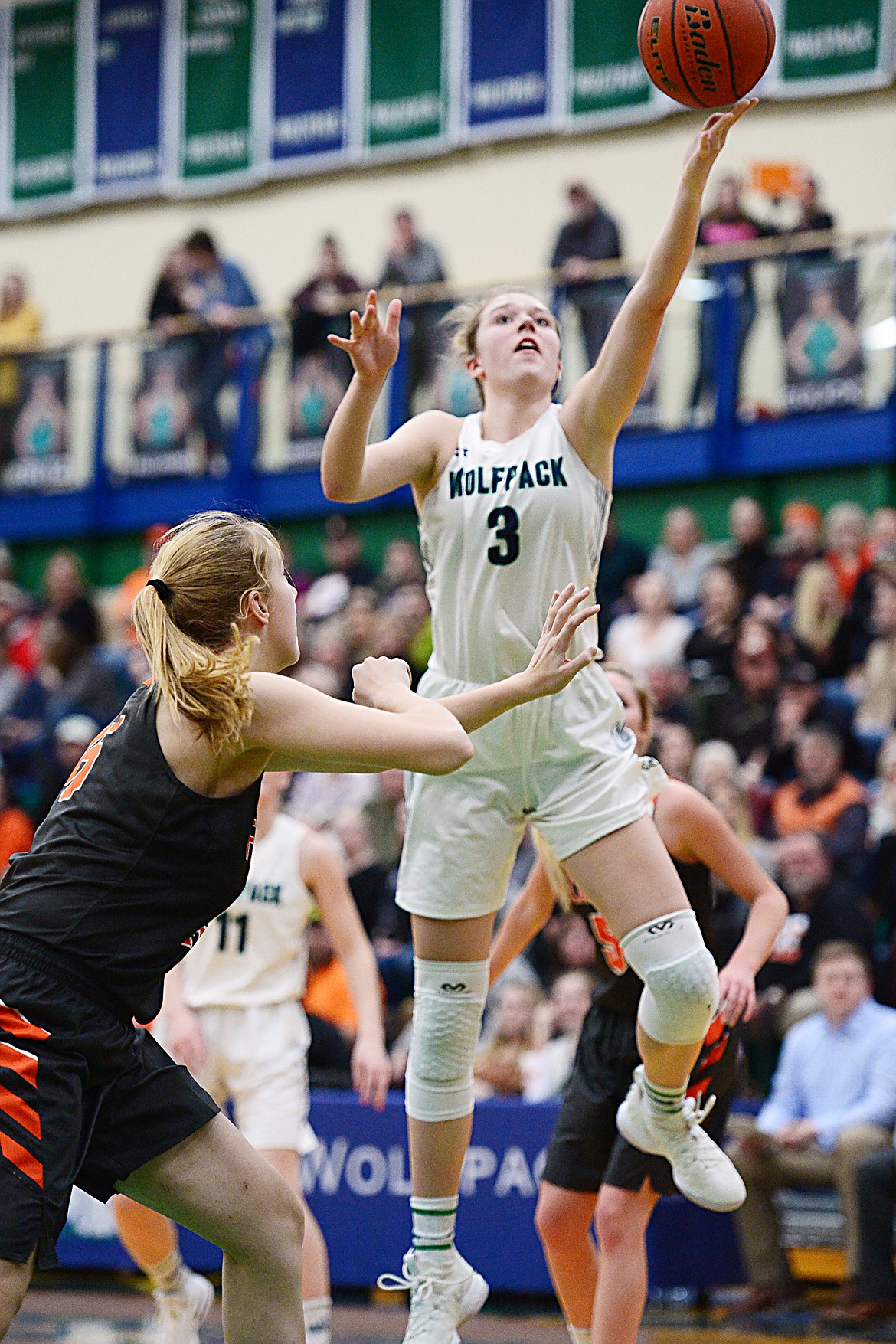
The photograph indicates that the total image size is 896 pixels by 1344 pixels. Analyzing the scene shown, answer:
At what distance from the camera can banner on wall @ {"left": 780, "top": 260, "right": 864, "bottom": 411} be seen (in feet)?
36.7

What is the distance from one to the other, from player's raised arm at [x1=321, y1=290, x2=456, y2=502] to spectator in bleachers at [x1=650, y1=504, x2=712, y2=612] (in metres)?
6.64

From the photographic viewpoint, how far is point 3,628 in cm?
1388

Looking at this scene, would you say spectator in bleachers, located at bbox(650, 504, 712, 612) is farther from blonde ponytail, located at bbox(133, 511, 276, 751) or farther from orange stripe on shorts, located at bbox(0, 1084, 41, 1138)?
orange stripe on shorts, located at bbox(0, 1084, 41, 1138)

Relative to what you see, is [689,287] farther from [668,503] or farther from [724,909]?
[724,909]

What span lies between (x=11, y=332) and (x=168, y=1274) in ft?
39.3

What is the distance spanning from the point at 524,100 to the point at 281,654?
11.8m

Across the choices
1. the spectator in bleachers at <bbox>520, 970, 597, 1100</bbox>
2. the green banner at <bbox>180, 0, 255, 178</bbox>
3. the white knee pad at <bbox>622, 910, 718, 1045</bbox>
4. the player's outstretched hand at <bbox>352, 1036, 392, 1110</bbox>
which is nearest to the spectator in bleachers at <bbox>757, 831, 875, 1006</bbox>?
the spectator in bleachers at <bbox>520, 970, 597, 1100</bbox>

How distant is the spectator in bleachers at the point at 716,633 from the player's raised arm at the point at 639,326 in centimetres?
566

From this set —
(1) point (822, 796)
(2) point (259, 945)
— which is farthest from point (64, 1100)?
(1) point (822, 796)

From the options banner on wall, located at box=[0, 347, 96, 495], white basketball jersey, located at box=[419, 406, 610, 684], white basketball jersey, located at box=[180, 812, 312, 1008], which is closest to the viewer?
white basketball jersey, located at box=[419, 406, 610, 684]

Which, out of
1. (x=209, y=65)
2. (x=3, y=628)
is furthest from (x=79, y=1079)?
(x=209, y=65)

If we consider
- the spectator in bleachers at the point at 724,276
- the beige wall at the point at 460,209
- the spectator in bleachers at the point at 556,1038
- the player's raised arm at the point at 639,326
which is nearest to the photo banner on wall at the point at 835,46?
the beige wall at the point at 460,209

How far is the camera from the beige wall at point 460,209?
43.5ft

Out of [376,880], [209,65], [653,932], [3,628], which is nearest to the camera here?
[653,932]
